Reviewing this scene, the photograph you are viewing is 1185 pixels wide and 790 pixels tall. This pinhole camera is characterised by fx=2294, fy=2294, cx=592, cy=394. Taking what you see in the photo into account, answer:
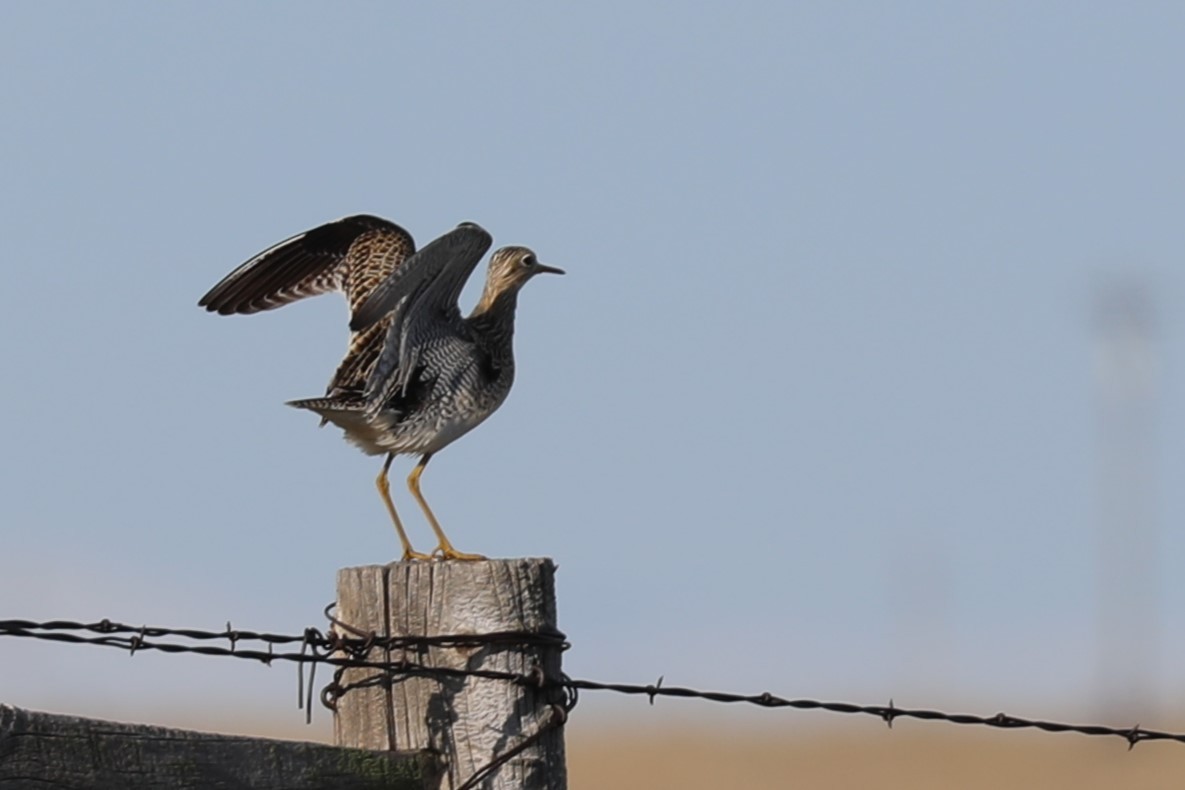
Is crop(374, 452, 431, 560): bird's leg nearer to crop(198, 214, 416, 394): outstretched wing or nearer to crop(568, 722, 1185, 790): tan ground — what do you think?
crop(198, 214, 416, 394): outstretched wing

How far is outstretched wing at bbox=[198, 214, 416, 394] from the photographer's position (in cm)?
911

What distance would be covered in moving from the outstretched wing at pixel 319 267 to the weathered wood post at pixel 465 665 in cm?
440

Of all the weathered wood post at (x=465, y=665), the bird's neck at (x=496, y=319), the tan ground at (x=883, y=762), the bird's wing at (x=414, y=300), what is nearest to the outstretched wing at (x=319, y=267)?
the bird's neck at (x=496, y=319)

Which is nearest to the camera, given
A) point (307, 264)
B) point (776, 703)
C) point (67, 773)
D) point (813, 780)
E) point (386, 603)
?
point (67, 773)

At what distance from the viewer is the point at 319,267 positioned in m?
9.45

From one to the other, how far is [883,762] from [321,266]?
62.4 ft

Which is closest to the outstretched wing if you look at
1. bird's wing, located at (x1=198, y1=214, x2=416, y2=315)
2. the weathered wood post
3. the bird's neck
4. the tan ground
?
bird's wing, located at (x1=198, y1=214, x2=416, y2=315)

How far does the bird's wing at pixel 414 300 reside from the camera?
761 cm

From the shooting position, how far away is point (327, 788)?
4.39 metres

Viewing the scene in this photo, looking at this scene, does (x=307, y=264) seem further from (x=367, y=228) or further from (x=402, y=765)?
(x=402, y=765)

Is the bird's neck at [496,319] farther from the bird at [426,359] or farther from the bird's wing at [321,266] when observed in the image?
the bird's wing at [321,266]

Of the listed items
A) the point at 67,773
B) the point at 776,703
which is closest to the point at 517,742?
the point at 776,703

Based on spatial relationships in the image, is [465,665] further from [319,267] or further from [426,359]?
[319,267]

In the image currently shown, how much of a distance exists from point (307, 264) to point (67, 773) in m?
5.57
